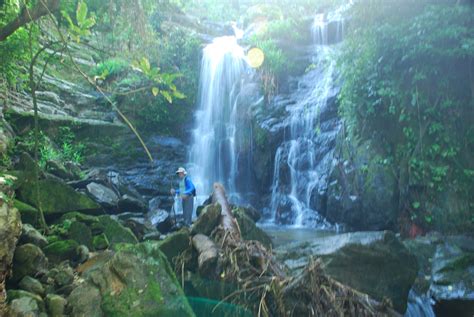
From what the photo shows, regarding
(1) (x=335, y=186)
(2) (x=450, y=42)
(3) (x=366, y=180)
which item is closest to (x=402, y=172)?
(3) (x=366, y=180)

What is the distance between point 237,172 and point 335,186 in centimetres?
553

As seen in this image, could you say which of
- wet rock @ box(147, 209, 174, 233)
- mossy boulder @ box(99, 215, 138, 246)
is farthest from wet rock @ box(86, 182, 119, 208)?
mossy boulder @ box(99, 215, 138, 246)

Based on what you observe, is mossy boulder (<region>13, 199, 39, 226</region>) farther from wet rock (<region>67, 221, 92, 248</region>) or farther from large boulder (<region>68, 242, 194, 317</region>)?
large boulder (<region>68, 242, 194, 317</region>)

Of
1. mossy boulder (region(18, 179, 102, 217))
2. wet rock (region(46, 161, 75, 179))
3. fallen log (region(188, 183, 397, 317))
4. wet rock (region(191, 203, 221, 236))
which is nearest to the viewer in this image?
fallen log (region(188, 183, 397, 317))

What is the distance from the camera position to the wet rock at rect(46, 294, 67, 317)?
11.2 feet

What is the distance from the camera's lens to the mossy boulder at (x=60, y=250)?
4699mm

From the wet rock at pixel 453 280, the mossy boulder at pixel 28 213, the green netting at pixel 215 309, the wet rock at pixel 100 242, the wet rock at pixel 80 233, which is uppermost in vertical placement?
the mossy boulder at pixel 28 213

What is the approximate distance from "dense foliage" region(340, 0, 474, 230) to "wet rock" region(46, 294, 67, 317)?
8670 millimetres

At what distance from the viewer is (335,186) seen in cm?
1190

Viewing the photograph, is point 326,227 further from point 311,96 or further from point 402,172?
point 311,96

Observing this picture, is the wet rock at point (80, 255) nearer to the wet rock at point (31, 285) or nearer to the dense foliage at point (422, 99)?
the wet rock at point (31, 285)

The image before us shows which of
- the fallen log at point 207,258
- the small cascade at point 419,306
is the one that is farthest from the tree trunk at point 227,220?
the small cascade at point 419,306

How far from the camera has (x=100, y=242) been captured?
5.73 meters

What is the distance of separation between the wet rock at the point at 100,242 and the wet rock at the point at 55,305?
6.97 ft
